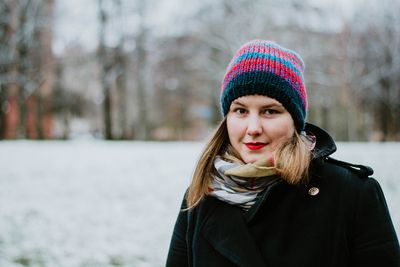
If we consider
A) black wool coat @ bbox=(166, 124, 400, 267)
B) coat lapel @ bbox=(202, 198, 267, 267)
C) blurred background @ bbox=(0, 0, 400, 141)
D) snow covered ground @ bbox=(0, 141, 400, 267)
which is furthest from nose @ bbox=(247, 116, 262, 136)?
blurred background @ bbox=(0, 0, 400, 141)

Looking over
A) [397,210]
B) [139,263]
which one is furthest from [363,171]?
[397,210]

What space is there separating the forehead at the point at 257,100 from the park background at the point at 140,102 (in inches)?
24.9

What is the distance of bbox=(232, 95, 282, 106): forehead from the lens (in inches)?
69.1

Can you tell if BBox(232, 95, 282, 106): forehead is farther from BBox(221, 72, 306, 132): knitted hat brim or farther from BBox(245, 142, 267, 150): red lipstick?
BBox(245, 142, 267, 150): red lipstick

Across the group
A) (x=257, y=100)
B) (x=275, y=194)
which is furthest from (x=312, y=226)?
(x=257, y=100)

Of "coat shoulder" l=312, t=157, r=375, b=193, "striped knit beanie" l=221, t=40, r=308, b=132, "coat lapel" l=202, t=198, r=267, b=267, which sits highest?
"striped knit beanie" l=221, t=40, r=308, b=132

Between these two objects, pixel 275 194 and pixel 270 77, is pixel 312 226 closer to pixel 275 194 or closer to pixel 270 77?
pixel 275 194

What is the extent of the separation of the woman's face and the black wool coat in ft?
0.49

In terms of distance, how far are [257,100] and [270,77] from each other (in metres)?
0.10

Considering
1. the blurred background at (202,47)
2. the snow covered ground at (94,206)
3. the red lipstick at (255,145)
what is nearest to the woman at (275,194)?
the red lipstick at (255,145)

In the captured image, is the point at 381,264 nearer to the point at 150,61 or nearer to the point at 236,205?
the point at 236,205

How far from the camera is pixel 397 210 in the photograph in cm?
560

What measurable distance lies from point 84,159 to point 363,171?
1150 centimetres

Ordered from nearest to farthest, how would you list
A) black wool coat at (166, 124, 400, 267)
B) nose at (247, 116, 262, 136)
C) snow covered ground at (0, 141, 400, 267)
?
1. black wool coat at (166, 124, 400, 267)
2. nose at (247, 116, 262, 136)
3. snow covered ground at (0, 141, 400, 267)
